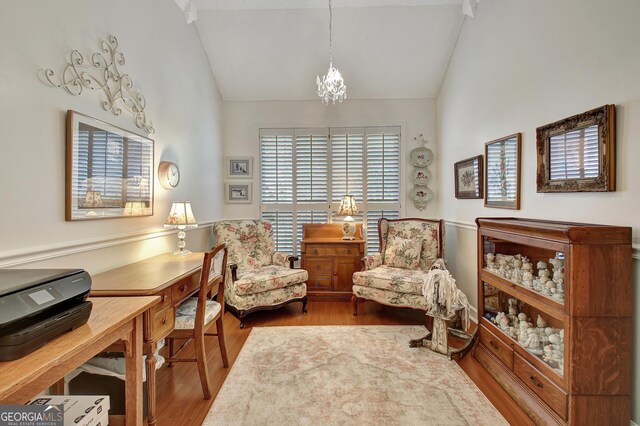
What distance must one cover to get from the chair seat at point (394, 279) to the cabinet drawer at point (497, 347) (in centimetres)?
74

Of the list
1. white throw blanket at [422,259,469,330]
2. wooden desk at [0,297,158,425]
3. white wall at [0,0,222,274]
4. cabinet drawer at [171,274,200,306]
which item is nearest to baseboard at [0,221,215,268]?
white wall at [0,0,222,274]

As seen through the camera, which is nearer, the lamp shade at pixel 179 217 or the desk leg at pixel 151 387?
the desk leg at pixel 151 387

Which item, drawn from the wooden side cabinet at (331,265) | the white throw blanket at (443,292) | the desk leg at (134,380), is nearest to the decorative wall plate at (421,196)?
the wooden side cabinet at (331,265)

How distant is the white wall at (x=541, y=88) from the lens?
5.11ft

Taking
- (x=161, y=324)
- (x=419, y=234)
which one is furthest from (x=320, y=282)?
(x=161, y=324)

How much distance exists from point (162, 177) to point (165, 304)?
1469 millimetres

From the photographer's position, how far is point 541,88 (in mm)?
2188

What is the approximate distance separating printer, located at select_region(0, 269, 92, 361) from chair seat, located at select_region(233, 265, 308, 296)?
2.08 metres

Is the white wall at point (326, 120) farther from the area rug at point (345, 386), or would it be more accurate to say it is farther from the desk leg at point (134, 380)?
the desk leg at point (134, 380)

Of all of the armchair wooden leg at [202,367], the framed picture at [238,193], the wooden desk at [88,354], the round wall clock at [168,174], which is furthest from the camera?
the framed picture at [238,193]

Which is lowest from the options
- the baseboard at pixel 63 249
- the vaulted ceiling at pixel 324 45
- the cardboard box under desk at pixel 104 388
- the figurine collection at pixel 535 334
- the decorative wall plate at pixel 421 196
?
the cardboard box under desk at pixel 104 388

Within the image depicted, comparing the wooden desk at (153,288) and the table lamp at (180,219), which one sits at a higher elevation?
the table lamp at (180,219)

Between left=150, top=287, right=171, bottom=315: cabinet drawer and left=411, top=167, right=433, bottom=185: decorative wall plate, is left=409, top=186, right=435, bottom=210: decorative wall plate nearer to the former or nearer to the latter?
left=411, top=167, right=433, bottom=185: decorative wall plate

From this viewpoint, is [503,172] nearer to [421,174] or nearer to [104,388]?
[421,174]
